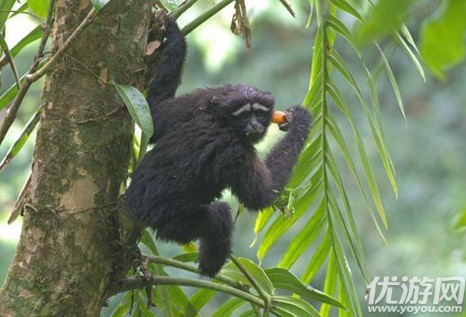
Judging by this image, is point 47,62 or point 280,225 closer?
point 47,62

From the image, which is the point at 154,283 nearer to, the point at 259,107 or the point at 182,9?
the point at 259,107

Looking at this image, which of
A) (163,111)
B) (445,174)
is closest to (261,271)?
(163,111)

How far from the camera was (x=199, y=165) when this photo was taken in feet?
7.74

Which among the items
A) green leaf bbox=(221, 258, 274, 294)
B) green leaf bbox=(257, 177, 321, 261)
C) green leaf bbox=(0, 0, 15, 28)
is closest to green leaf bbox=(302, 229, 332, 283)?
green leaf bbox=(257, 177, 321, 261)

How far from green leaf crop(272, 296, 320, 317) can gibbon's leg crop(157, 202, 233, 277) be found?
0.77ft

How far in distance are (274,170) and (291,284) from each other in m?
0.43

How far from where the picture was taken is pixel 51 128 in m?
2.03

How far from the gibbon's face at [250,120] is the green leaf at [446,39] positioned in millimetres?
2068

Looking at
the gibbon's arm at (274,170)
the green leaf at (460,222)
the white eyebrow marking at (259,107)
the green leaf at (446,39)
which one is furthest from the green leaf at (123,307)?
the green leaf at (446,39)

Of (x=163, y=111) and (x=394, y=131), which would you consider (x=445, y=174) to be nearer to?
(x=394, y=131)

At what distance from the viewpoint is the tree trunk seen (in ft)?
6.51

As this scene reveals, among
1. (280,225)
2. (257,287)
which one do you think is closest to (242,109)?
(280,225)

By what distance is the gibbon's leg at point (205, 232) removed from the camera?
2.39 metres

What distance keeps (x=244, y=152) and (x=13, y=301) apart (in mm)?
921
